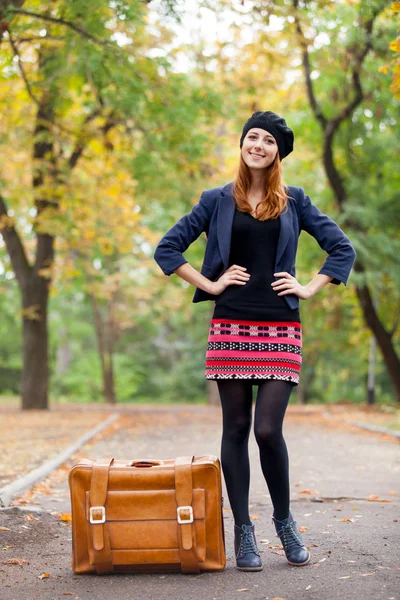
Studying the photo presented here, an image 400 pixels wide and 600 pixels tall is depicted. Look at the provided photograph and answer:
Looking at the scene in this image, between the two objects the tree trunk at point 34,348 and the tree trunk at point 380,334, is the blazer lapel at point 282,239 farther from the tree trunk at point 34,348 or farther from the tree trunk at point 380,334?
the tree trunk at point 380,334

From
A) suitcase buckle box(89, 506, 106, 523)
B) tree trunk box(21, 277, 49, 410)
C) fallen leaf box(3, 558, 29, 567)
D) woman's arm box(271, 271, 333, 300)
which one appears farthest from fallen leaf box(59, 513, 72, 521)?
tree trunk box(21, 277, 49, 410)

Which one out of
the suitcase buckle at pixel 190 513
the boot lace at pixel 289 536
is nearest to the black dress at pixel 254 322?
the suitcase buckle at pixel 190 513

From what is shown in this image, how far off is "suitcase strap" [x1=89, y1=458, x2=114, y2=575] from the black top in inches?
38.3

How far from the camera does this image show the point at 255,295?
432cm

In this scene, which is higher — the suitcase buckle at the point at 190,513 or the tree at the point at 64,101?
the tree at the point at 64,101

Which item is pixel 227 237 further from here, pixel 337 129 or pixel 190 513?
pixel 337 129

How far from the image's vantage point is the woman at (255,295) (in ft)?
14.0

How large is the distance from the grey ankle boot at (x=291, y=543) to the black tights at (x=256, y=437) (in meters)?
0.04

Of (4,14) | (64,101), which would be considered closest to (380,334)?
(64,101)

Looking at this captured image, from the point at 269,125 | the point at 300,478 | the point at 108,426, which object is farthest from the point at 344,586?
the point at 108,426

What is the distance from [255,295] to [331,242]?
0.53 m

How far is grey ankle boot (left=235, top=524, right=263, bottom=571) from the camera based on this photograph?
14.0 feet

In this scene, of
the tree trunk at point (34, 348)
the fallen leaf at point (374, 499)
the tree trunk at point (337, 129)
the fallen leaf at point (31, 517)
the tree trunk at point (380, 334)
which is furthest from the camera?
the tree trunk at point (380, 334)

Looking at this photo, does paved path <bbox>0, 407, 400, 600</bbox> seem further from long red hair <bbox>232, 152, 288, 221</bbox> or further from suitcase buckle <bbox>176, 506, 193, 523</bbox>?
long red hair <bbox>232, 152, 288, 221</bbox>
